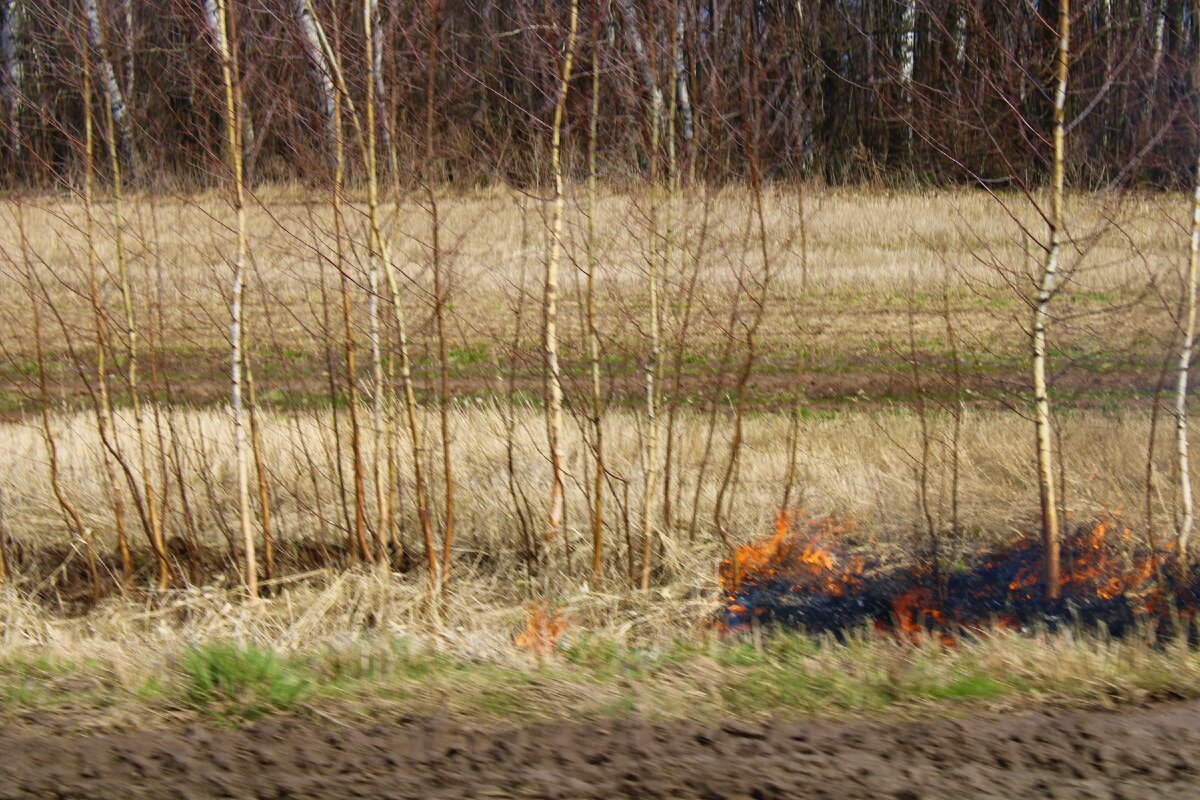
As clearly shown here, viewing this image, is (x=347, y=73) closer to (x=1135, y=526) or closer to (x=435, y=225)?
(x=435, y=225)

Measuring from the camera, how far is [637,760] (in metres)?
3.80

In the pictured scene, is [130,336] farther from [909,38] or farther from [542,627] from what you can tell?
[909,38]

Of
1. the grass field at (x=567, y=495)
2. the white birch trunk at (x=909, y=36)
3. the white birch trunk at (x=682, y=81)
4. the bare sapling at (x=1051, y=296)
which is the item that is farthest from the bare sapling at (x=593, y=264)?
the white birch trunk at (x=909, y=36)

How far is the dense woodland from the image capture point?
7.37 meters

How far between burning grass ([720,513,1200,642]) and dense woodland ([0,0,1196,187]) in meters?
2.60

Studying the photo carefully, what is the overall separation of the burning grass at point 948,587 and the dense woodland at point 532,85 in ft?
8.52

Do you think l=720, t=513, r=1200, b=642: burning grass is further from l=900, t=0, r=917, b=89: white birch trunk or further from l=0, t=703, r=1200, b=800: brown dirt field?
l=900, t=0, r=917, b=89: white birch trunk

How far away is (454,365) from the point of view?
44.2ft

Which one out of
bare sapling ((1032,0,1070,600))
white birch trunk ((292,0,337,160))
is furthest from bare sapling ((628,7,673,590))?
bare sapling ((1032,0,1070,600))

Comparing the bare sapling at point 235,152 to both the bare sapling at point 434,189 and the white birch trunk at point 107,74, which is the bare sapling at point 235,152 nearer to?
the white birch trunk at point 107,74

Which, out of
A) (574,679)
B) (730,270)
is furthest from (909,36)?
(574,679)

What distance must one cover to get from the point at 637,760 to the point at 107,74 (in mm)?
6118

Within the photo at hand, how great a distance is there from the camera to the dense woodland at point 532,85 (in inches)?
290

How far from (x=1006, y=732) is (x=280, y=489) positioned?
6828 mm
